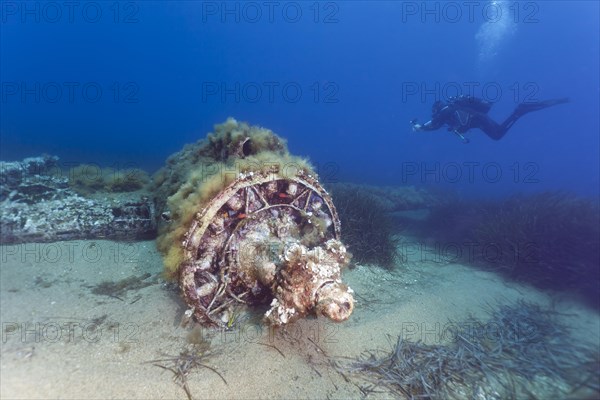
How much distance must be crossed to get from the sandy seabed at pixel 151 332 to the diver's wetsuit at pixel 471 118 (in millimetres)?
10053

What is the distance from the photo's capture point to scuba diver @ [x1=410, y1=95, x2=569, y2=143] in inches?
534

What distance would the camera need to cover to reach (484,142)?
7625 centimetres

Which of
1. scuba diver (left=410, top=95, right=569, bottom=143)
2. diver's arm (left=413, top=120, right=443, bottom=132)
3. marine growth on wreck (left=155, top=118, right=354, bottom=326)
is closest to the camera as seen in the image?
marine growth on wreck (left=155, top=118, right=354, bottom=326)

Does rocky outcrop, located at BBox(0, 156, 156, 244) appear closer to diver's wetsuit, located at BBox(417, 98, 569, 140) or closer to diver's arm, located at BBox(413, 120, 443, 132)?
diver's arm, located at BBox(413, 120, 443, 132)

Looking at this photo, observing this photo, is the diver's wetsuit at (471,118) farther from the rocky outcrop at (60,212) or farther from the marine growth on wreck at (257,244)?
the rocky outcrop at (60,212)

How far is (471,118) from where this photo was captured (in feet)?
45.5

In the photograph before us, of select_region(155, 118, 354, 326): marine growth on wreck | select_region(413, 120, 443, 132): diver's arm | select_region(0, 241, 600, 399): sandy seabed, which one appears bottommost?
select_region(0, 241, 600, 399): sandy seabed

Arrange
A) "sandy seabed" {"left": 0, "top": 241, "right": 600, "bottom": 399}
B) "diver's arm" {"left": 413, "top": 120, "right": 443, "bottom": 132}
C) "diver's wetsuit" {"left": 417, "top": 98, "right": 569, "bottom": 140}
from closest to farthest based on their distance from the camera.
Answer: "sandy seabed" {"left": 0, "top": 241, "right": 600, "bottom": 399}
"diver's wetsuit" {"left": 417, "top": 98, "right": 569, "bottom": 140}
"diver's arm" {"left": 413, "top": 120, "right": 443, "bottom": 132}

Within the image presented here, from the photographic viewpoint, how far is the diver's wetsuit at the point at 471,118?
1377cm

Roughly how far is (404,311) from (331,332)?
1.31 m

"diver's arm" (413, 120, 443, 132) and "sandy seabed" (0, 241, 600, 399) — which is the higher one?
"diver's arm" (413, 120, 443, 132)

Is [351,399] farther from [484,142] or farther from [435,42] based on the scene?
[435,42]

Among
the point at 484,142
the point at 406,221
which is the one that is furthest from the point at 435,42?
the point at 406,221

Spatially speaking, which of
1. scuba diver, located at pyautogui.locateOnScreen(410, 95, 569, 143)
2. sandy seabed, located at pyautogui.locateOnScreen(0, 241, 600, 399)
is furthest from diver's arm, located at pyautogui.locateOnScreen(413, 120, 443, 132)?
sandy seabed, located at pyautogui.locateOnScreen(0, 241, 600, 399)
